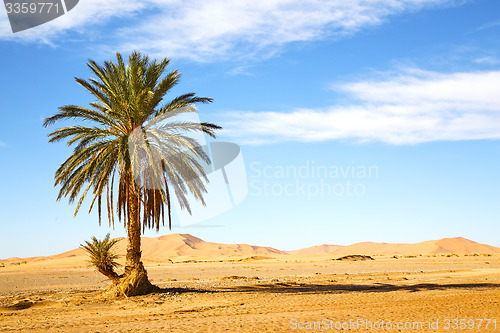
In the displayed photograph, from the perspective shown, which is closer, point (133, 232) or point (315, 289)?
point (133, 232)

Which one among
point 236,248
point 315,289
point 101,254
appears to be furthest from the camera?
point 236,248

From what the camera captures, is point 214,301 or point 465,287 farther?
point 465,287

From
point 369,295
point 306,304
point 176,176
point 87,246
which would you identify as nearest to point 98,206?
point 87,246

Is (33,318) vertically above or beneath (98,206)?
beneath

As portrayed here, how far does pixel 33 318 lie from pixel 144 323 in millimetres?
4263

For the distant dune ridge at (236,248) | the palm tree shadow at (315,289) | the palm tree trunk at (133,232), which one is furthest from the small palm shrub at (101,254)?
the distant dune ridge at (236,248)

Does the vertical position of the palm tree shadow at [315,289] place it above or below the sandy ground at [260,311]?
below

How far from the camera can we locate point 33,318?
48.6ft

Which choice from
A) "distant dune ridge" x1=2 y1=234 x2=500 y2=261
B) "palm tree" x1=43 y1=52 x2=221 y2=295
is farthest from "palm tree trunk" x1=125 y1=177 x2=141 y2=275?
"distant dune ridge" x1=2 y1=234 x2=500 y2=261

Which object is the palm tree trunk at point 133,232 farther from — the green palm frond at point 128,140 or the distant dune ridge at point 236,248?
the distant dune ridge at point 236,248

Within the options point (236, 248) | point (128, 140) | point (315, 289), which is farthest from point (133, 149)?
point (236, 248)

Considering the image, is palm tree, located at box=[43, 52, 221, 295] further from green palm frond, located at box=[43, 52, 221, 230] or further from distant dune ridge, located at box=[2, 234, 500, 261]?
distant dune ridge, located at box=[2, 234, 500, 261]

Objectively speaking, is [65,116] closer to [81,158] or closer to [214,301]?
[81,158]

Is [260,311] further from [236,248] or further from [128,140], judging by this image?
[236,248]
